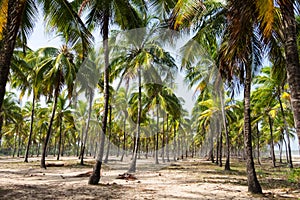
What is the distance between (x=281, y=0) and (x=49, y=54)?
18.6 meters

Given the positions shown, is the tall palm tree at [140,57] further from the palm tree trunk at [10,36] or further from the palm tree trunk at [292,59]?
the palm tree trunk at [292,59]

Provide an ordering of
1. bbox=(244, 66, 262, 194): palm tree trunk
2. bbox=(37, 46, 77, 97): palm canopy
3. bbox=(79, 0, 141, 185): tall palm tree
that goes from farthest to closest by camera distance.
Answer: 1. bbox=(37, 46, 77, 97): palm canopy
2. bbox=(79, 0, 141, 185): tall palm tree
3. bbox=(244, 66, 262, 194): palm tree trunk

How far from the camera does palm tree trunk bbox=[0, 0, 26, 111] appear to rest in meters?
6.16

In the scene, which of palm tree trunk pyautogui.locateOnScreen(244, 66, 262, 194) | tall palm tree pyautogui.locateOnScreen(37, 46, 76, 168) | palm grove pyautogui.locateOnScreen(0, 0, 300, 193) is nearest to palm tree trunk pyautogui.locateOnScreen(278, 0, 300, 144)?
palm grove pyautogui.locateOnScreen(0, 0, 300, 193)

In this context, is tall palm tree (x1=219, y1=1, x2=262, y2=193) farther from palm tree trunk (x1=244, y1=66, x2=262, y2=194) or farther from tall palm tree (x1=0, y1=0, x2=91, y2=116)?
tall palm tree (x1=0, y1=0, x2=91, y2=116)

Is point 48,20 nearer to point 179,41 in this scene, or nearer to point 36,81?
point 179,41

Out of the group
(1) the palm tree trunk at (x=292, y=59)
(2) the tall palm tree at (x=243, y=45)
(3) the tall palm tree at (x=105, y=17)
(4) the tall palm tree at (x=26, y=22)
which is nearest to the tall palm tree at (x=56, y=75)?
(3) the tall palm tree at (x=105, y=17)

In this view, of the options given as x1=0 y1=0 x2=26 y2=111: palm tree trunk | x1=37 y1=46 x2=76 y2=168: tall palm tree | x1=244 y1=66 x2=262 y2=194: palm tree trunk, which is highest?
x1=37 y1=46 x2=76 y2=168: tall palm tree

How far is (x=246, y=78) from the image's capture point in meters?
9.20

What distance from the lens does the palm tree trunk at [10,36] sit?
6160 millimetres

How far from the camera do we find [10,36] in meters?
6.48

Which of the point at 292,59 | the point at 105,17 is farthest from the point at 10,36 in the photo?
the point at 292,59

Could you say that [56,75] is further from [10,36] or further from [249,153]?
[249,153]

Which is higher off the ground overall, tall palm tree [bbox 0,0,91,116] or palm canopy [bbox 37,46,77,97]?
palm canopy [bbox 37,46,77,97]
